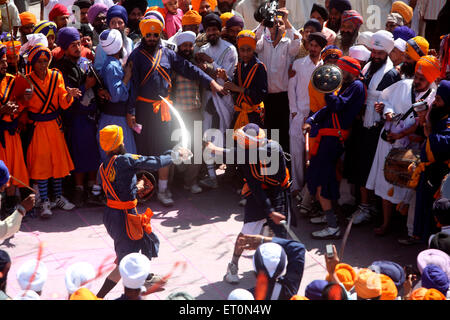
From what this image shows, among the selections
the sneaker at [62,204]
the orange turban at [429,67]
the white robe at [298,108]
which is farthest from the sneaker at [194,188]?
the orange turban at [429,67]

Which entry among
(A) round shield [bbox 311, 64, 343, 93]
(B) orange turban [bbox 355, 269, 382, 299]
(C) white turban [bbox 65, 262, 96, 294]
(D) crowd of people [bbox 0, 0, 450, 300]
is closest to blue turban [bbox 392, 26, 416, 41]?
(D) crowd of people [bbox 0, 0, 450, 300]

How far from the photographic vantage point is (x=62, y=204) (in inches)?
298

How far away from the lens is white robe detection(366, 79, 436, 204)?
22.1ft

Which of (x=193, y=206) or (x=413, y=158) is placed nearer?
(x=413, y=158)

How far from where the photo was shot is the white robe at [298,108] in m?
7.74

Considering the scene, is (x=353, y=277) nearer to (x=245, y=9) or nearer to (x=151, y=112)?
(x=151, y=112)

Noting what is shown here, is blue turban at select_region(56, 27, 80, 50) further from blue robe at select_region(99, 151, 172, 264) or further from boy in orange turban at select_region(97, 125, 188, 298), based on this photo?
blue robe at select_region(99, 151, 172, 264)

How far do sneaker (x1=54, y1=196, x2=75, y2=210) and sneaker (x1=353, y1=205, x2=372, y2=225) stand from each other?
3.28 meters

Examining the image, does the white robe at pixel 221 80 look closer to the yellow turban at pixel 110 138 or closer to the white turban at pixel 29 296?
the yellow turban at pixel 110 138

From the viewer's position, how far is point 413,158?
6.51 metres

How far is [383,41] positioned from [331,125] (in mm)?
1094

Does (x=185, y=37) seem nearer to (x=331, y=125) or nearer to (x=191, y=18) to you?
(x=191, y=18)

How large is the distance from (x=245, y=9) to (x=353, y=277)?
611cm

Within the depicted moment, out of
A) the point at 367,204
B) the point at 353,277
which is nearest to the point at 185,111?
the point at 367,204
